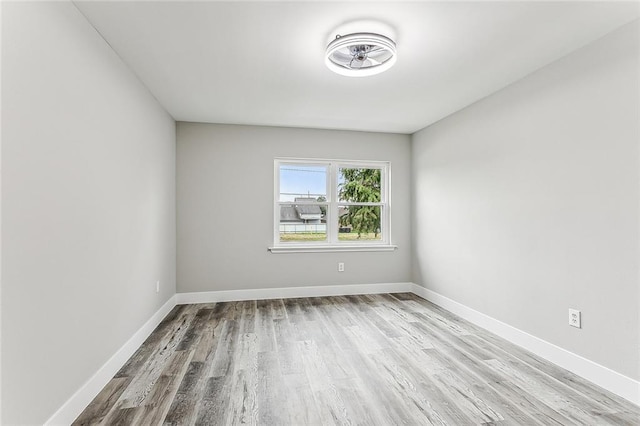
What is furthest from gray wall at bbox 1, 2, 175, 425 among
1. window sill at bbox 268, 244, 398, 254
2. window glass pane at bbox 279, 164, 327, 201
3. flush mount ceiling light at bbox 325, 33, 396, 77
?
window glass pane at bbox 279, 164, 327, 201

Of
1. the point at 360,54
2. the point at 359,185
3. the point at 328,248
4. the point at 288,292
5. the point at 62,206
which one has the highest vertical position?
the point at 360,54

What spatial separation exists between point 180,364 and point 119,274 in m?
0.83

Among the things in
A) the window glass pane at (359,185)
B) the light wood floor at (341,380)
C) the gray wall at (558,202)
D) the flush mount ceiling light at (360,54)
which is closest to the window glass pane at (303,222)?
the window glass pane at (359,185)

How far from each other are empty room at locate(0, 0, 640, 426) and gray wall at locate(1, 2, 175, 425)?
0.01m

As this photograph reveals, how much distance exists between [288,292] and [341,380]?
2.30 meters

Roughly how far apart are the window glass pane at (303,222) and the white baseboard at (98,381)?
2017 mm

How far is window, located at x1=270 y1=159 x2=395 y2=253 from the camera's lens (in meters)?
4.68

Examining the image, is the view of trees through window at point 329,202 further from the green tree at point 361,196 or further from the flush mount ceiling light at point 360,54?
the flush mount ceiling light at point 360,54

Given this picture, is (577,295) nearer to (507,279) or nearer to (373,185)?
(507,279)

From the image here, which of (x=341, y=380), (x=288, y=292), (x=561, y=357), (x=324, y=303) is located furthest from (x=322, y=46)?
(x=288, y=292)

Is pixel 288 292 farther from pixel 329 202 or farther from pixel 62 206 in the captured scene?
pixel 62 206

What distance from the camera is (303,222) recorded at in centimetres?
475

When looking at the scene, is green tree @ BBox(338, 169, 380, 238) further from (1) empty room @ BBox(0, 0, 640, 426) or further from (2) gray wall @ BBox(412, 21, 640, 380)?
(2) gray wall @ BBox(412, 21, 640, 380)

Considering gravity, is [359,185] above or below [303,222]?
above
